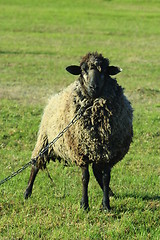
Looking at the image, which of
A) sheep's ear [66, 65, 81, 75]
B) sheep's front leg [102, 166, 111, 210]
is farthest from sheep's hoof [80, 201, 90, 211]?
sheep's ear [66, 65, 81, 75]

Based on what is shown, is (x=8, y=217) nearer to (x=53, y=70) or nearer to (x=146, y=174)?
(x=146, y=174)

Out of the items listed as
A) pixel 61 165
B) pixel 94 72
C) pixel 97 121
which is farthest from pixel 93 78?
pixel 61 165

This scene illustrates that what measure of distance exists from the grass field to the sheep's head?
1.54 metres

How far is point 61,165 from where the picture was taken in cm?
770

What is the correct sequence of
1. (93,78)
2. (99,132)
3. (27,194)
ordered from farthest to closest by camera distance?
(27,194)
(99,132)
(93,78)

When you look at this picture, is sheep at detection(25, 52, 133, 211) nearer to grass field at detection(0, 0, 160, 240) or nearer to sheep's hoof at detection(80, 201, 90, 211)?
sheep's hoof at detection(80, 201, 90, 211)

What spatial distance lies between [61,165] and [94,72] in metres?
2.66

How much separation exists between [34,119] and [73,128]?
4.72 m

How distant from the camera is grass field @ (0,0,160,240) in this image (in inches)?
204

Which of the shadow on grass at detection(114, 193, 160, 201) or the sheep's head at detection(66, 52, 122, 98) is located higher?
the sheep's head at detection(66, 52, 122, 98)

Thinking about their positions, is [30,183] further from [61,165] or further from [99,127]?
[99,127]

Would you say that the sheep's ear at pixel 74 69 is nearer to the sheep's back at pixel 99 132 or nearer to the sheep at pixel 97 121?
the sheep at pixel 97 121

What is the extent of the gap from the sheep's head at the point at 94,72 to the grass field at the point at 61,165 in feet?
5.04

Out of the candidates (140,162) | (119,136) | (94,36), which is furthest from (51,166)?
(94,36)
